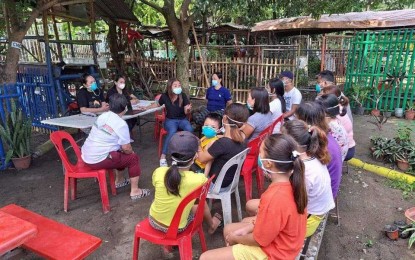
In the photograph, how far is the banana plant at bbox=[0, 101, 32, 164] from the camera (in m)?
4.45

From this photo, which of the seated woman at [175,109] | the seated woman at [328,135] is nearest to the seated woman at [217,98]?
the seated woman at [175,109]

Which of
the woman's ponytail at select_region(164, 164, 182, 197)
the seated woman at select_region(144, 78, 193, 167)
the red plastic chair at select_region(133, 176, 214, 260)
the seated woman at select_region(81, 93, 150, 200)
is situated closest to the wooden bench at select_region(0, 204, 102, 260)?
the red plastic chair at select_region(133, 176, 214, 260)

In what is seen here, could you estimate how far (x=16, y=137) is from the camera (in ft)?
14.8

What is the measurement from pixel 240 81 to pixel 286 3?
10.7 feet

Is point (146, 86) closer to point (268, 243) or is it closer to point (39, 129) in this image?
point (39, 129)

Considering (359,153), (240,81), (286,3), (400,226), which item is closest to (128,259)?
(400,226)

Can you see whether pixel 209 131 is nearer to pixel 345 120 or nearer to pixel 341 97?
pixel 345 120

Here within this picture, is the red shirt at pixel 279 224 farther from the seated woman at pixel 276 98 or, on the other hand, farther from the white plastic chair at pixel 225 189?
the seated woman at pixel 276 98

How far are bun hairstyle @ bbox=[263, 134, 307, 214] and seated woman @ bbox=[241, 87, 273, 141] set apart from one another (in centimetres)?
183

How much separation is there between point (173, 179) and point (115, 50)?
31.3 feet

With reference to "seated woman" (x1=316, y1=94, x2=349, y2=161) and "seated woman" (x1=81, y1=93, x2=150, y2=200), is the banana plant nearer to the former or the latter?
"seated woman" (x1=81, y1=93, x2=150, y2=200)

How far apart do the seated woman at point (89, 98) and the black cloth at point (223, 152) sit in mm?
2711

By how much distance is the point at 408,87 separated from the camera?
7422 mm

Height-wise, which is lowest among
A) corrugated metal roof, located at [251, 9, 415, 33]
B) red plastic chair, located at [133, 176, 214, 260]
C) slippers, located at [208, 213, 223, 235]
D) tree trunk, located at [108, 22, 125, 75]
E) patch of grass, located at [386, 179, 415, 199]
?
patch of grass, located at [386, 179, 415, 199]
